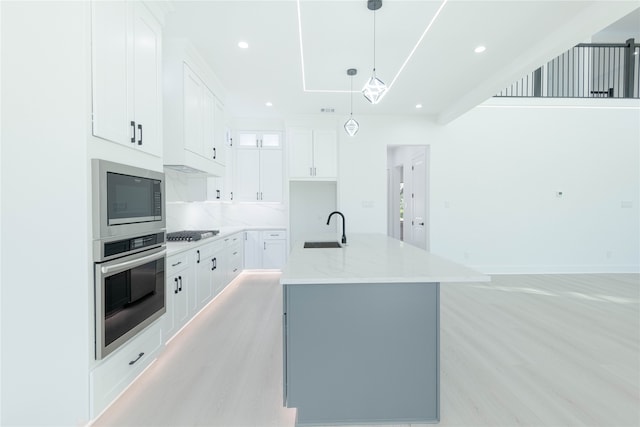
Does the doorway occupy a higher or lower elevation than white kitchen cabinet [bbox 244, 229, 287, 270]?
higher

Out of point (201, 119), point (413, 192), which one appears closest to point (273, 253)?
point (201, 119)

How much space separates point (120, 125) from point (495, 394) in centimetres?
298

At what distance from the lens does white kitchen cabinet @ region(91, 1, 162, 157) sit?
1586 millimetres

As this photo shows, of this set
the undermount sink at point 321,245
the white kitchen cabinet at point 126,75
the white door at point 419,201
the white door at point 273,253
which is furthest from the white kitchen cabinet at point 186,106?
the white door at point 419,201

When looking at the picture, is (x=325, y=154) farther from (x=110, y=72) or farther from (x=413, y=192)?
(x=110, y=72)

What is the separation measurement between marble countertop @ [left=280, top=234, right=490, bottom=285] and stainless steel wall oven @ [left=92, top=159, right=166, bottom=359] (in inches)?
39.6

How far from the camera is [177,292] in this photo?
262 centimetres

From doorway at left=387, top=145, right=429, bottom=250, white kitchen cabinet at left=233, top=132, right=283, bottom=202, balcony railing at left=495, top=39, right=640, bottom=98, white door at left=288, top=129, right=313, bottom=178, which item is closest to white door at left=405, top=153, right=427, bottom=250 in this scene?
doorway at left=387, top=145, right=429, bottom=250

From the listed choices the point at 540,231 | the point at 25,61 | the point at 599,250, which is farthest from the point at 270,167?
the point at 599,250

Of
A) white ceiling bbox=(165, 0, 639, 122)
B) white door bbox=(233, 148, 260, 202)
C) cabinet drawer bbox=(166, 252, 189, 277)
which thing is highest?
white ceiling bbox=(165, 0, 639, 122)

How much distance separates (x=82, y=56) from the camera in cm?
149

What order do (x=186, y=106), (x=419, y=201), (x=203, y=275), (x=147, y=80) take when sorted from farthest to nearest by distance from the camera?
(x=419, y=201) < (x=203, y=275) < (x=186, y=106) < (x=147, y=80)

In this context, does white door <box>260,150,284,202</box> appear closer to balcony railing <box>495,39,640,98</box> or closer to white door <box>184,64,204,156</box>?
white door <box>184,64,204,156</box>

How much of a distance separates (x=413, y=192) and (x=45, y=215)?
5.62 m
